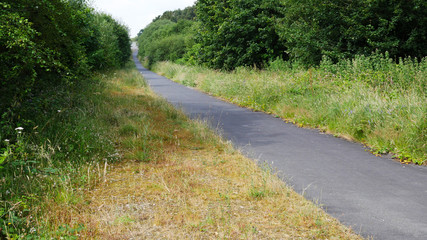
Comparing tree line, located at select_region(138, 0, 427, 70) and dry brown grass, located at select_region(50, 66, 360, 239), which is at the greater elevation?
tree line, located at select_region(138, 0, 427, 70)

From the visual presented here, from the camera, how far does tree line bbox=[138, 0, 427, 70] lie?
12891mm

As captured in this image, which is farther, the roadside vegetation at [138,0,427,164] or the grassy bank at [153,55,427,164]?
the roadside vegetation at [138,0,427,164]

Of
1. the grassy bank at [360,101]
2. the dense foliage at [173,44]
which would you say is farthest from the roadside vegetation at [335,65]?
the dense foliage at [173,44]

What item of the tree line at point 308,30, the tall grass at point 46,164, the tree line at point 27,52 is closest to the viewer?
the tall grass at point 46,164

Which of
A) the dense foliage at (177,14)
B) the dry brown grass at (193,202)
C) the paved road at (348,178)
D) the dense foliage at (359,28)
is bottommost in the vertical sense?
the dry brown grass at (193,202)

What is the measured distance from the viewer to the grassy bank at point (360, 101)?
6.85 meters

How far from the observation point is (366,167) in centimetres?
614

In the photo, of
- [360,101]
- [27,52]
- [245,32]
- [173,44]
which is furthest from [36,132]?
[173,44]

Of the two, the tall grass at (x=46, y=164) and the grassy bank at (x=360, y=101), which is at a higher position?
the grassy bank at (x=360, y=101)

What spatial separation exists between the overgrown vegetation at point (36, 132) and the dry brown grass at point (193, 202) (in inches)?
15.4

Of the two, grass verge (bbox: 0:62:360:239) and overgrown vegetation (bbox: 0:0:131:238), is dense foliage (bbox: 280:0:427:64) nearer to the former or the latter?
grass verge (bbox: 0:62:360:239)

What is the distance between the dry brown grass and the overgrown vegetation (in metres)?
0.39

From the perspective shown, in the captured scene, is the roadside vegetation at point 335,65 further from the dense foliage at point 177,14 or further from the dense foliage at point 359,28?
the dense foliage at point 177,14

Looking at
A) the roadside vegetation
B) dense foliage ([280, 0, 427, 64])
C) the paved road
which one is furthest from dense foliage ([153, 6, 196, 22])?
the paved road
